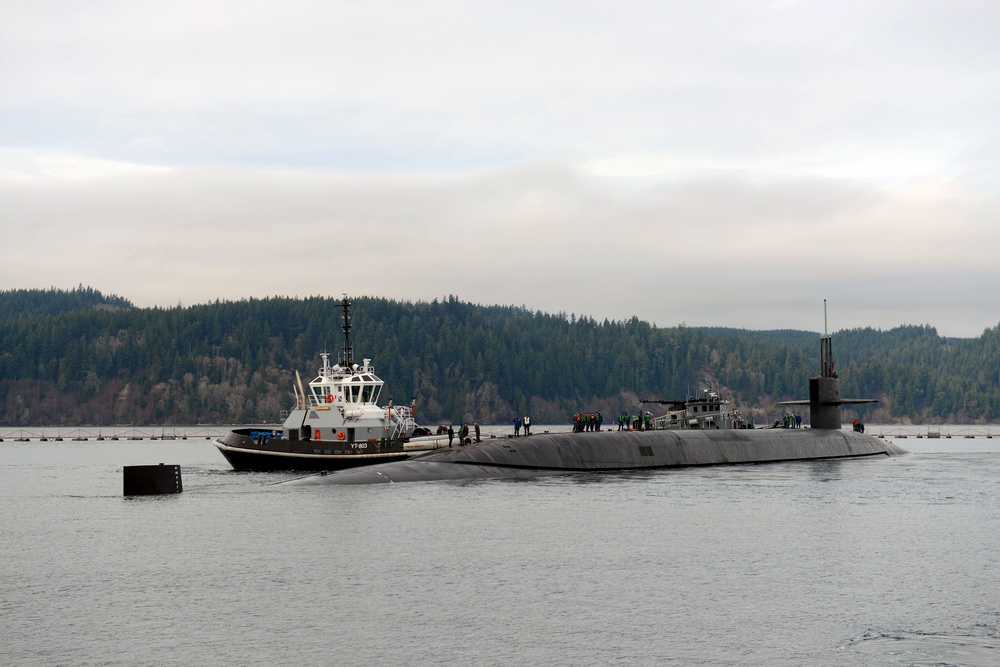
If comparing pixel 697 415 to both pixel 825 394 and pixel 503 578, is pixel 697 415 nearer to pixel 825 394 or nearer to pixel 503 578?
pixel 825 394

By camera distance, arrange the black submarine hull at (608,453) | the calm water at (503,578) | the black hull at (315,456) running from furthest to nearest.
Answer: the black hull at (315,456) → the black submarine hull at (608,453) → the calm water at (503,578)

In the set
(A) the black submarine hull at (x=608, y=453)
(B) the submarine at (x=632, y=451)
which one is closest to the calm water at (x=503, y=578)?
(A) the black submarine hull at (x=608, y=453)

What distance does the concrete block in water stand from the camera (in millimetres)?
52250

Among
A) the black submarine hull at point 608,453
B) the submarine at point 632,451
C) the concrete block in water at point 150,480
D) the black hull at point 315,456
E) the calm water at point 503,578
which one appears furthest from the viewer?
the black hull at point 315,456

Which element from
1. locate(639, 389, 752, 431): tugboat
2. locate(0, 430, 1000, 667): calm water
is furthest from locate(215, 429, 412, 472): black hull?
locate(639, 389, 752, 431): tugboat

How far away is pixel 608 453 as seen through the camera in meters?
63.0

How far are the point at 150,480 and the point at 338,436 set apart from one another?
14.9 meters

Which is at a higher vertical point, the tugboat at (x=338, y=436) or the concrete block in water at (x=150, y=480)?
the tugboat at (x=338, y=436)

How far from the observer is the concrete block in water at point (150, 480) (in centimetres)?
5225

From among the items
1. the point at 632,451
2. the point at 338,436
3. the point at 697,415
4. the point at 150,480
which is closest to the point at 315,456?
the point at 338,436

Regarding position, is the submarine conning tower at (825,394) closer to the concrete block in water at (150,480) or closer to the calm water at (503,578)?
the calm water at (503,578)

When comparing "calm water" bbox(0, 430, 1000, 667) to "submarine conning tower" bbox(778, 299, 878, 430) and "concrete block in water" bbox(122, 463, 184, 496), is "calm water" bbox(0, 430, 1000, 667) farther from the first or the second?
"submarine conning tower" bbox(778, 299, 878, 430)

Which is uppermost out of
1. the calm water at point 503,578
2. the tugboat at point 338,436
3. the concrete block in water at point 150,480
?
the tugboat at point 338,436

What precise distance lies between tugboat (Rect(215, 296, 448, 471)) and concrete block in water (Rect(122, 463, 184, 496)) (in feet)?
42.5
